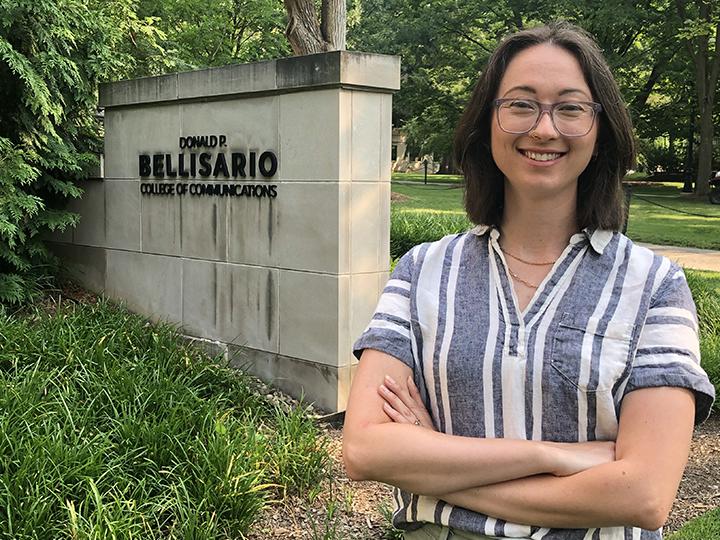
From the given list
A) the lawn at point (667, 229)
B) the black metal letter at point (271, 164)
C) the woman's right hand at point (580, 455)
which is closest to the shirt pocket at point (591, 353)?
the woman's right hand at point (580, 455)

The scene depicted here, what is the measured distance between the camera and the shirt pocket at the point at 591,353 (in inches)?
62.2

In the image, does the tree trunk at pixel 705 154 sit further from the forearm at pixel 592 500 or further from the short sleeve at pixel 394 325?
the forearm at pixel 592 500

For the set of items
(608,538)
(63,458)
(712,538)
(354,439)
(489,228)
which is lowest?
(712,538)

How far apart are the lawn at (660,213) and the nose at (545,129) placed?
11403 mm

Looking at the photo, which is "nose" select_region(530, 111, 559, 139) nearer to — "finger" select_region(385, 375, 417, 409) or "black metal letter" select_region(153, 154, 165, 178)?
"finger" select_region(385, 375, 417, 409)

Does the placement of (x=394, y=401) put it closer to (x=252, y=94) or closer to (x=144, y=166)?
(x=252, y=94)

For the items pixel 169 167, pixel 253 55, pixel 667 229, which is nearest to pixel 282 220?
pixel 169 167

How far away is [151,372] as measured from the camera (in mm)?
5008

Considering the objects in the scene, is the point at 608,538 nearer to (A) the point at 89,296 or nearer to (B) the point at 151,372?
(B) the point at 151,372

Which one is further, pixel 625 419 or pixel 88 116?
pixel 88 116

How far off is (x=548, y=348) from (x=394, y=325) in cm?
34

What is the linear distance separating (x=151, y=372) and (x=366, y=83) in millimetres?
2349

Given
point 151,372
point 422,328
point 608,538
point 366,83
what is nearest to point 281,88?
point 366,83

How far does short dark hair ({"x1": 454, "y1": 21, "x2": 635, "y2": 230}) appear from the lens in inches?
67.6
